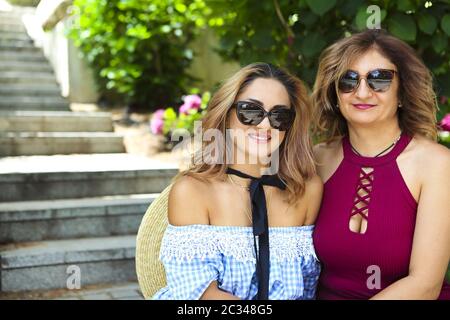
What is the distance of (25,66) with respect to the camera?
7.66 meters

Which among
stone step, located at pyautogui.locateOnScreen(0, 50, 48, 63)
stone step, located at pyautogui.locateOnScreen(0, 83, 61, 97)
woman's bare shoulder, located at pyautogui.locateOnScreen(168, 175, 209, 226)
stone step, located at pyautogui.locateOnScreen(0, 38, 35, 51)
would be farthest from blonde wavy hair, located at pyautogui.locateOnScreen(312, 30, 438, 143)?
stone step, located at pyautogui.locateOnScreen(0, 38, 35, 51)

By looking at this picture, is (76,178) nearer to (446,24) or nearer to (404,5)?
(404,5)

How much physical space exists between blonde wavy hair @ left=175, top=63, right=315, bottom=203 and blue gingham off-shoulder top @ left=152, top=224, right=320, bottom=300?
171 millimetres

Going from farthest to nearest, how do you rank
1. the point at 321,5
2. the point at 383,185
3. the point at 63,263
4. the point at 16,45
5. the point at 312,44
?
the point at 16,45
the point at 63,263
the point at 312,44
the point at 321,5
the point at 383,185

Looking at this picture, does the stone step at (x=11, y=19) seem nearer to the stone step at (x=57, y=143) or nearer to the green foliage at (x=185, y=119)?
the stone step at (x=57, y=143)

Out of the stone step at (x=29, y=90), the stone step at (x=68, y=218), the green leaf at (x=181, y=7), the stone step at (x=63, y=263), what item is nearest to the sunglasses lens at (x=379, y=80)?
the stone step at (x=63, y=263)

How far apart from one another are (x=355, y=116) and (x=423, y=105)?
0.25 m

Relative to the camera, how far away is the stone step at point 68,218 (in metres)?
4.05

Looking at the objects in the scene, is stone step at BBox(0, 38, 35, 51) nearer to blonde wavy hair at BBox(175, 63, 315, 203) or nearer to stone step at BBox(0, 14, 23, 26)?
stone step at BBox(0, 14, 23, 26)

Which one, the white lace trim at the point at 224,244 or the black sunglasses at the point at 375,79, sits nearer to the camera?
the white lace trim at the point at 224,244

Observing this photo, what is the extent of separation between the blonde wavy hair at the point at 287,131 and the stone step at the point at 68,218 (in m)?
2.27

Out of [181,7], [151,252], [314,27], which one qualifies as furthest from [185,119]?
[151,252]


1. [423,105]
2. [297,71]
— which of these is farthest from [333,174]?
[297,71]

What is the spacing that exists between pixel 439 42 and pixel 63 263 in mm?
2448
